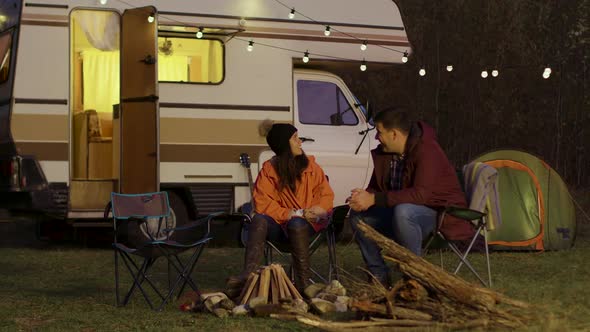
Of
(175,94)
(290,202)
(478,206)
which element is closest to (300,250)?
(290,202)

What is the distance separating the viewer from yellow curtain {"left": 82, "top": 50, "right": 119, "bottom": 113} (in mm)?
10258

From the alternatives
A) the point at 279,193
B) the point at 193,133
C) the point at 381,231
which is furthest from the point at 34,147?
the point at 381,231

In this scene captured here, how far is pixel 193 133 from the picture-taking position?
374 inches

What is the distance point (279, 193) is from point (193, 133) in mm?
3239

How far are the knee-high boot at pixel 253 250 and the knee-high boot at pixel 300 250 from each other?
0.15 metres

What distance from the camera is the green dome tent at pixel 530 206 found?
30.4 feet

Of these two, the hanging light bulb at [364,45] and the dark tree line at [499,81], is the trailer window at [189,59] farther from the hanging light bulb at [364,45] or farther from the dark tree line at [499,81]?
the dark tree line at [499,81]

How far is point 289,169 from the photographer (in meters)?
6.35

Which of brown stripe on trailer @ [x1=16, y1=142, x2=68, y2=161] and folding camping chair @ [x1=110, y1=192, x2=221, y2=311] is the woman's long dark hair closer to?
folding camping chair @ [x1=110, y1=192, x2=221, y2=311]

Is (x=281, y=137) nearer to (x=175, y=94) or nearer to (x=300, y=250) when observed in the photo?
(x=300, y=250)

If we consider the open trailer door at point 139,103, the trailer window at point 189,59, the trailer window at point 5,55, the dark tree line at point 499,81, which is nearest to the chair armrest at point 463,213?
the open trailer door at point 139,103

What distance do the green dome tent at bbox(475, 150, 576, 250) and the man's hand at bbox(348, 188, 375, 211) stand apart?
355cm

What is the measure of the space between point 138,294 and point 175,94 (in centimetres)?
315

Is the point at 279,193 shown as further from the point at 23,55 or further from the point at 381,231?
the point at 23,55
